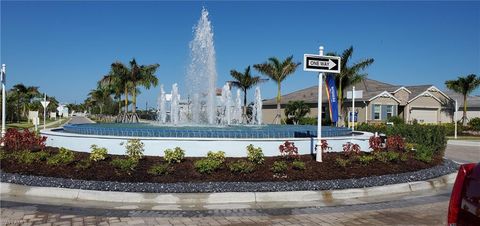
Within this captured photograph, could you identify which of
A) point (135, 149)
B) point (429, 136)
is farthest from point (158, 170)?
point (429, 136)

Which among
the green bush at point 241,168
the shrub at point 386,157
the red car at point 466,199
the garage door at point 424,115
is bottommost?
the green bush at point 241,168

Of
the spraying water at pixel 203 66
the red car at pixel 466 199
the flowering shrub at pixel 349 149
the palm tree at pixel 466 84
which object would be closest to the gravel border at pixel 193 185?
the flowering shrub at pixel 349 149

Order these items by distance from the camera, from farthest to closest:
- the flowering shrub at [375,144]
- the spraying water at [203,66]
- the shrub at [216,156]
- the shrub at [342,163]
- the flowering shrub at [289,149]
→ 1. the spraying water at [203,66]
2. the flowering shrub at [375,144]
3. the flowering shrub at [289,149]
4. the shrub at [342,163]
5. the shrub at [216,156]

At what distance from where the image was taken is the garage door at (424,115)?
135 ft

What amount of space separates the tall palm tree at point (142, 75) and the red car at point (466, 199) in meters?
38.4

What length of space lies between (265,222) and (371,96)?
3341cm

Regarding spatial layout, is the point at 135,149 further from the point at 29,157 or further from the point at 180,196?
the point at 180,196

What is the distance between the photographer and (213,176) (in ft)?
28.8

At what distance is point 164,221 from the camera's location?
20.9ft

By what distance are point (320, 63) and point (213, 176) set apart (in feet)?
12.6

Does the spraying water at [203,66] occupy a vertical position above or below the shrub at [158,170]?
above

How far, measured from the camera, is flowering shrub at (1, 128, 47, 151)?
1150 centimetres

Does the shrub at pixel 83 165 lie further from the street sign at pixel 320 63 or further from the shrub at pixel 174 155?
the street sign at pixel 320 63

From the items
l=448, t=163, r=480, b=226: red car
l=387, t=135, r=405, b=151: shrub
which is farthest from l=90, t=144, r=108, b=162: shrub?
l=448, t=163, r=480, b=226: red car
